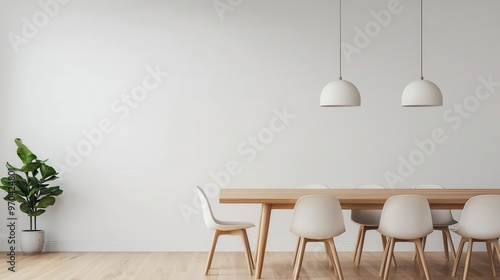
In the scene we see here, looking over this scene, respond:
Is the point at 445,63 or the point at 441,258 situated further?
the point at 445,63

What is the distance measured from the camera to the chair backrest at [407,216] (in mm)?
5508

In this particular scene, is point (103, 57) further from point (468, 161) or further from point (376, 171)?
point (468, 161)

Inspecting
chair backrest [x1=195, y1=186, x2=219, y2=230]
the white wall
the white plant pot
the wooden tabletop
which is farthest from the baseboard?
chair backrest [x1=195, y1=186, x2=219, y2=230]

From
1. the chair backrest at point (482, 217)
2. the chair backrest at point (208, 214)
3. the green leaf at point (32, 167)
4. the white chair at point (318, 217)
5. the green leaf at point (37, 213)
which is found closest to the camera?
the white chair at point (318, 217)

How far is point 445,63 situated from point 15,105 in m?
4.98

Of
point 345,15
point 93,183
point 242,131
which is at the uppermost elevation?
point 345,15

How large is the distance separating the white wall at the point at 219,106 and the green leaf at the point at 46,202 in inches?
11.9

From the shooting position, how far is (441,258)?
7074 mm

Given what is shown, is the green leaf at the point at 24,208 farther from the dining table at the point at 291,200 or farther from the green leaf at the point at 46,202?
the dining table at the point at 291,200

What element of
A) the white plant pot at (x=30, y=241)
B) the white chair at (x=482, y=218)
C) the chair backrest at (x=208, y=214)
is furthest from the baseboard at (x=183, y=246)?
the white chair at (x=482, y=218)

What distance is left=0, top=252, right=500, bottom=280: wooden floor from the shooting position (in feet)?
19.6

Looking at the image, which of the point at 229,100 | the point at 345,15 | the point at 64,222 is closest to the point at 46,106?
the point at 64,222

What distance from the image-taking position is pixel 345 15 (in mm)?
7641

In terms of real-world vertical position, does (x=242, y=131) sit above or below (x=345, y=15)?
below
